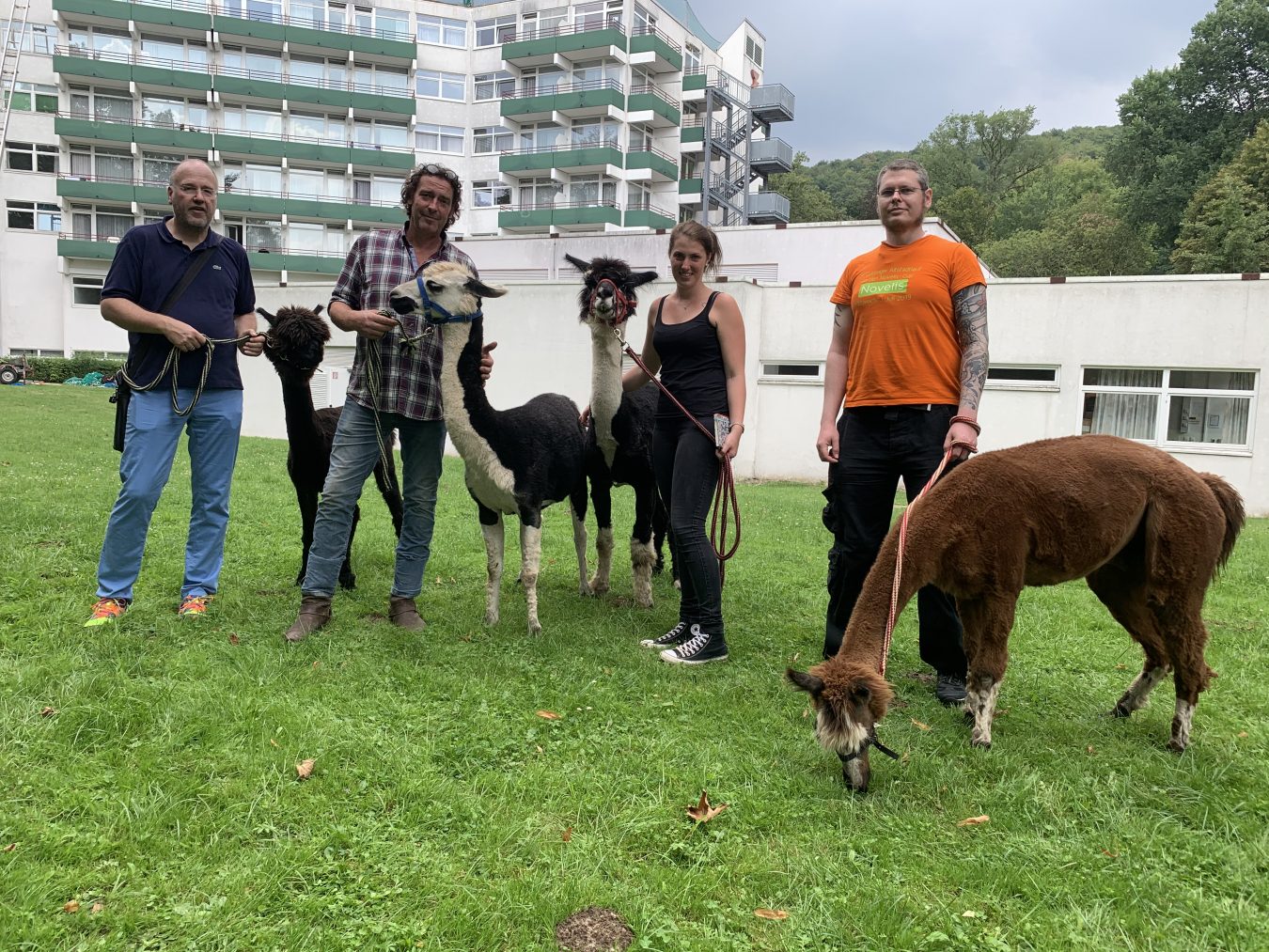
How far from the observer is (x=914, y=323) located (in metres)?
3.77

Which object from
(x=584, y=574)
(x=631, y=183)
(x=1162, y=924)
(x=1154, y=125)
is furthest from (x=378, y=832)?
(x=1154, y=125)

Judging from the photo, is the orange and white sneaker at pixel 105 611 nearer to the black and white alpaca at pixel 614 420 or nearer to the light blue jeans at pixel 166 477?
the light blue jeans at pixel 166 477

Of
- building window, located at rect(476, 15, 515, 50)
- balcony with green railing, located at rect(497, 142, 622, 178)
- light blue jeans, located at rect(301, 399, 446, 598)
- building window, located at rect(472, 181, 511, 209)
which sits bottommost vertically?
light blue jeans, located at rect(301, 399, 446, 598)

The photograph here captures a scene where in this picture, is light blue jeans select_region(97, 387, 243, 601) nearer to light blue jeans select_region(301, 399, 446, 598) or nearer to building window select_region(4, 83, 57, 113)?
light blue jeans select_region(301, 399, 446, 598)

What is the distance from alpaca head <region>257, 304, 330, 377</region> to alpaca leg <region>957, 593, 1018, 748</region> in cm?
419

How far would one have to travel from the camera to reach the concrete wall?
14992 mm

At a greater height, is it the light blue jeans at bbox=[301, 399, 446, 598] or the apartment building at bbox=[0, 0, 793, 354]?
the apartment building at bbox=[0, 0, 793, 354]

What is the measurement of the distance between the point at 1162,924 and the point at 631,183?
44247 mm

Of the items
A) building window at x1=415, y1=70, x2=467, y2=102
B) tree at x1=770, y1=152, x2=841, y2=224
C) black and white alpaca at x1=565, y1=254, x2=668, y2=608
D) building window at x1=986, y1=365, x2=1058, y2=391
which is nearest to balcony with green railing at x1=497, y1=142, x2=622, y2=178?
building window at x1=415, y1=70, x2=467, y2=102

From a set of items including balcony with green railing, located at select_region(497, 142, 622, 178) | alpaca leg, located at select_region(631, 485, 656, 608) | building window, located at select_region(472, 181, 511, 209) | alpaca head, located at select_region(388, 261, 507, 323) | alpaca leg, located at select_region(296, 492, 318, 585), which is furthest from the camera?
building window, located at select_region(472, 181, 511, 209)

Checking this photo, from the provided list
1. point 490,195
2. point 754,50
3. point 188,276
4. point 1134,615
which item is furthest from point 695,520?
point 754,50

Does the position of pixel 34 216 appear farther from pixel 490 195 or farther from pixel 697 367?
pixel 697 367

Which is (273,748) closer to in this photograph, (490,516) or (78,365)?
(490,516)

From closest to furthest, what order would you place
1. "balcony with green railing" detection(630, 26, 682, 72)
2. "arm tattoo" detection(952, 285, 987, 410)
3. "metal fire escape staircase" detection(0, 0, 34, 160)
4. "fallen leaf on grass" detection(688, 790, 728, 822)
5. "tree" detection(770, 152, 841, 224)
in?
"fallen leaf on grass" detection(688, 790, 728, 822) → "arm tattoo" detection(952, 285, 987, 410) → "metal fire escape staircase" detection(0, 0, 34, 160) → "balcony with green railing" detection(630, 26, 682, 72) → "tree" detection(770, 152, 841, 224)
